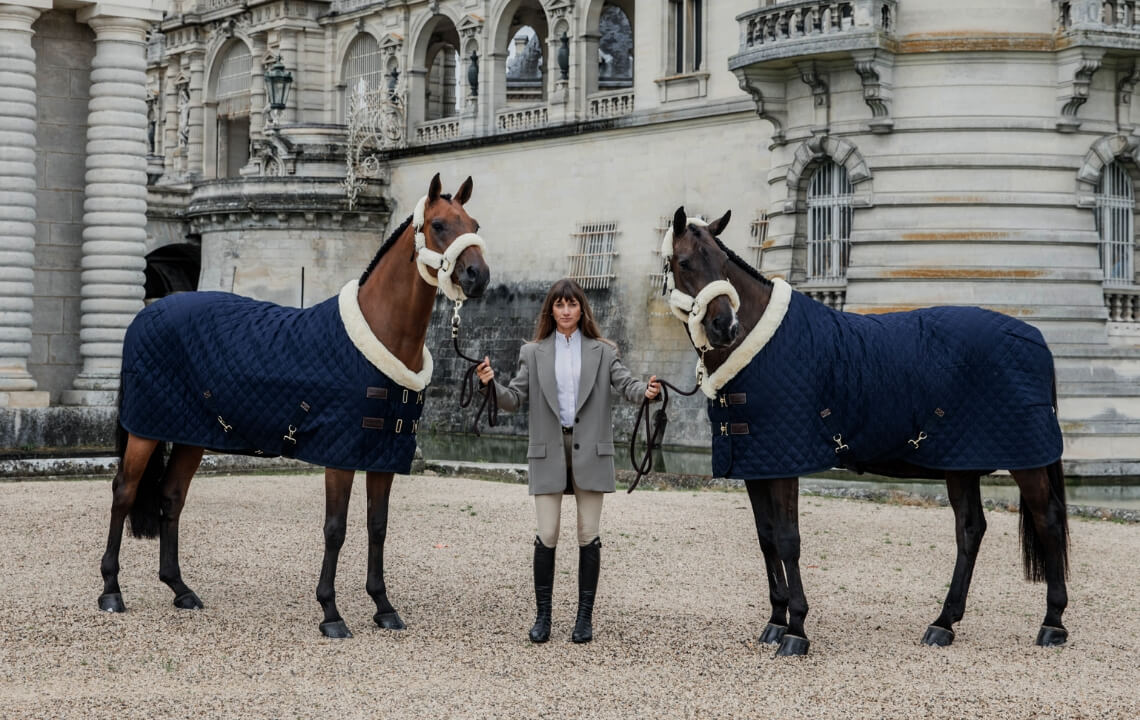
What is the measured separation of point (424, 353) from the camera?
9.34m

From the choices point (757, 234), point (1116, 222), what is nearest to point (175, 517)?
point (1116, 222)

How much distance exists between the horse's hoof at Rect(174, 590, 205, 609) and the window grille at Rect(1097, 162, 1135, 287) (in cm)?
1642

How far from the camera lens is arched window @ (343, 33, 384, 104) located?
41.4 m

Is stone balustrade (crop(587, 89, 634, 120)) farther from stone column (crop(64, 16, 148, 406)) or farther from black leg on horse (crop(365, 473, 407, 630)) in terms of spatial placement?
black leg on horse (crop(365, 473, 407, 630))

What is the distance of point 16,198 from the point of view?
64.2ft

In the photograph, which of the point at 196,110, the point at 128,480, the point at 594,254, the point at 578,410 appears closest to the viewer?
the point at 578,410

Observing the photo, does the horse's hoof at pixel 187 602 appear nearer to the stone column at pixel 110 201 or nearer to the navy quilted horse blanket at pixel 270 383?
the navy quilted horse blanket at pixel 270 383

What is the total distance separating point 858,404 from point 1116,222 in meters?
15.5

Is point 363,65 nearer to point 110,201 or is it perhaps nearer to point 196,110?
point 196,110

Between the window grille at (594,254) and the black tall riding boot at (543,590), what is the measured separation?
2320cm

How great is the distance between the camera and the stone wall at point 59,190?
20.3 m

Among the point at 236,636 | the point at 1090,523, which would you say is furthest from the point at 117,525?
the point at 1090,523

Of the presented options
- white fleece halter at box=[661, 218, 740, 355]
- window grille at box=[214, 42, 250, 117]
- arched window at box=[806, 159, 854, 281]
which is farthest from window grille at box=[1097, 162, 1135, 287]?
A: window grille at box=[214, 42, 250, 117]

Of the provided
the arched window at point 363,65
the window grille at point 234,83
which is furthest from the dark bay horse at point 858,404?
the window grille at point 234,83
